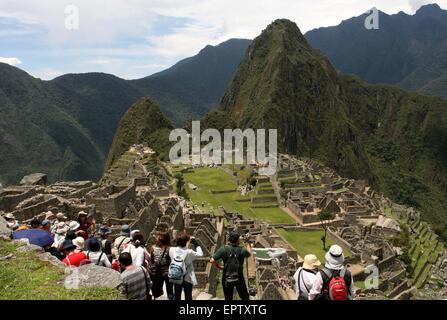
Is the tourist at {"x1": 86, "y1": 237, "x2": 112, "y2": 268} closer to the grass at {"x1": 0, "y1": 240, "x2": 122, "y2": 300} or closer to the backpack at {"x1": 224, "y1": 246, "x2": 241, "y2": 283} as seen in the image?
the grass at {"x1": 0, "y1": 240, "x2": 122, "y2": 300}

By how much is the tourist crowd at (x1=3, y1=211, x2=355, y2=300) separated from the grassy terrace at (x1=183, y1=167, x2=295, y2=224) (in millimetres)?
28007

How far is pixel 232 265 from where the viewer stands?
28.4ft

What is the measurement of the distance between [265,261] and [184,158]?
50.2 meters

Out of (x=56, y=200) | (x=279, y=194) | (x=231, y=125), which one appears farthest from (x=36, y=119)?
(x=56, y=200)

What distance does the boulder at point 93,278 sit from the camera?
8023 mm

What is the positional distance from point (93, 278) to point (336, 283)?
14.1ft

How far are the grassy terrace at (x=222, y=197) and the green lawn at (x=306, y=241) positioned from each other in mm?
3172

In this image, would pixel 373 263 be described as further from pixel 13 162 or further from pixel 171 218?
pixel 13 162

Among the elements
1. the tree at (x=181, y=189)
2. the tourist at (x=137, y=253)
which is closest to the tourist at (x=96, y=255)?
the tourist at (x=137, y=253)

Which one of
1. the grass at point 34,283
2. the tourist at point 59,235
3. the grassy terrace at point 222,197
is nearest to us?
the grass at point 34,283

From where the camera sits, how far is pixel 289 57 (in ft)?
635

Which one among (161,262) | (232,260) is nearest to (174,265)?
(161,262)

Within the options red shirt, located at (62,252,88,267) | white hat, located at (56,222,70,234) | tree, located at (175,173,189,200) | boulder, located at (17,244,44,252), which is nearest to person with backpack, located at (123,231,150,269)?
red shirt, located at (62,252,88,267)

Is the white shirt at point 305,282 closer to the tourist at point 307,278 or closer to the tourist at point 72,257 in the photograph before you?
the tourist at point 307,278
